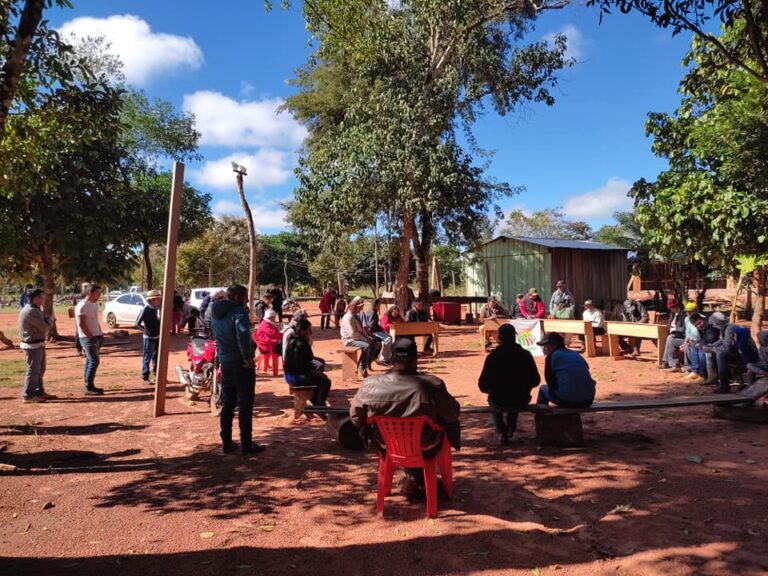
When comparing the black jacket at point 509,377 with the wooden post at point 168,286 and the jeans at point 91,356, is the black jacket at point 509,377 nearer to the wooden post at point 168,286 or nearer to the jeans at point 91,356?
the wooden post at point 168,286

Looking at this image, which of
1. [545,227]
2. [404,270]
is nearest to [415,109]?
[404,270]

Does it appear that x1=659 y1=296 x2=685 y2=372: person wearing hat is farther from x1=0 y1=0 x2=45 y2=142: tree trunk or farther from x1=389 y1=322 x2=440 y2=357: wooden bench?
x1=0 y1=0 x2=45 y2=142: tree trunk

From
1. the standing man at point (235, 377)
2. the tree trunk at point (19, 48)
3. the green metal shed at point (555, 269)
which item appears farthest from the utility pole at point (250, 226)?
the green metal shed at point (555, 269)

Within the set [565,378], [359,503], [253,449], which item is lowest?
[359,503]

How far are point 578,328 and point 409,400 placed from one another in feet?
32.1

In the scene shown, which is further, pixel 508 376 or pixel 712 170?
pixel 712 170

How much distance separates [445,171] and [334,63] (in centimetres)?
844

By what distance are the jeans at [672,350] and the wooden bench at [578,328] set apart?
1.99 meters

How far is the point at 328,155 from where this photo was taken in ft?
63.3

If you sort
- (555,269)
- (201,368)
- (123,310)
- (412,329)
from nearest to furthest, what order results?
(201,368), (412,329), (555,269), (123,310)

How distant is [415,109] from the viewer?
708 inches

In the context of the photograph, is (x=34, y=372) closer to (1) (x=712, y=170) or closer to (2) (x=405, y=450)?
(2) (x=405, y=450)

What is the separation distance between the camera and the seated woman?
35.0 ft

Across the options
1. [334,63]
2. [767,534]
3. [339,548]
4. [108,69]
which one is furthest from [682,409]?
[108,69]
